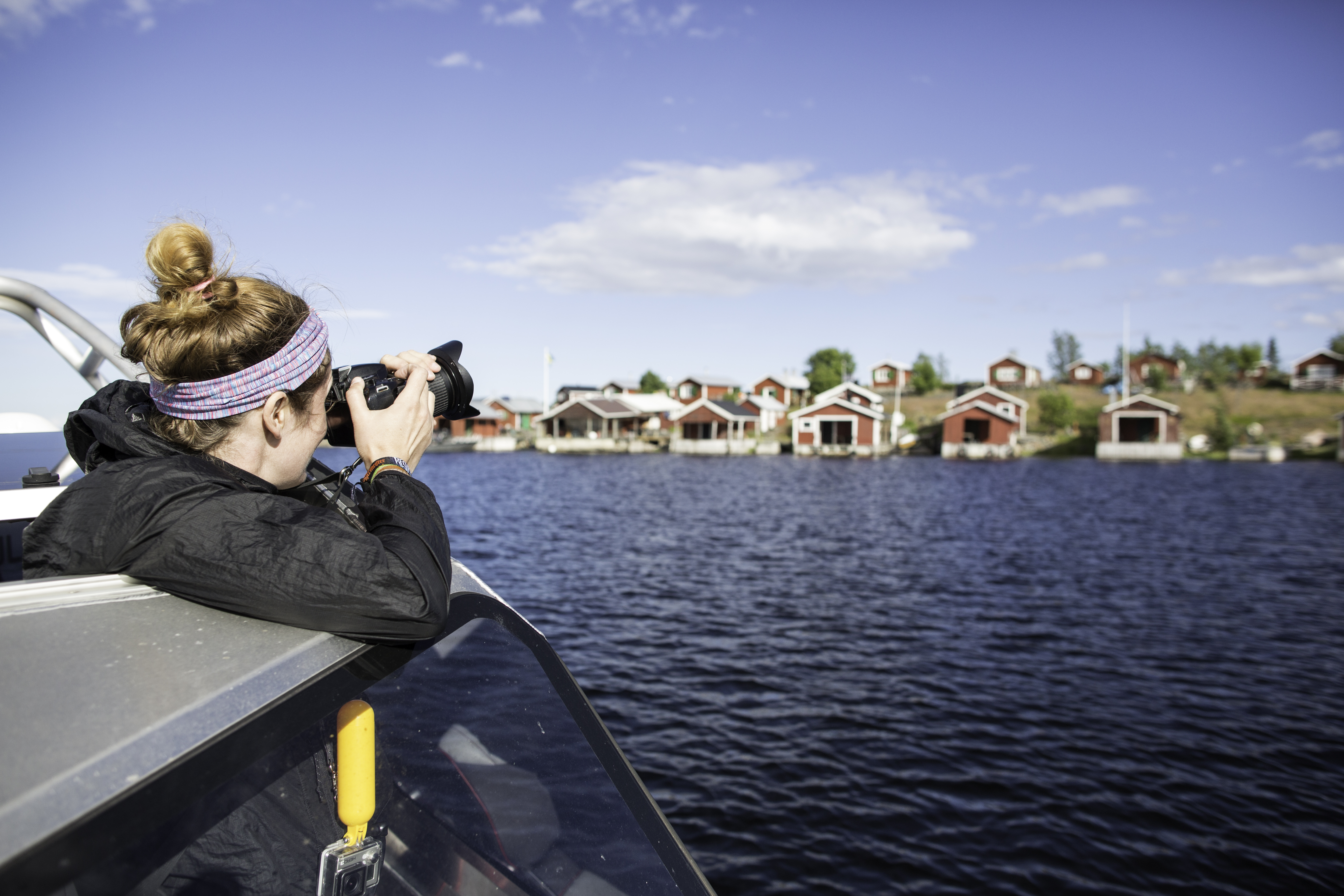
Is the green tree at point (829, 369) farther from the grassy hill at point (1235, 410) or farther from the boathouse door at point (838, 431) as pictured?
the boathouse door at point (838, 431)

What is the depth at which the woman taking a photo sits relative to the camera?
1.23 metres

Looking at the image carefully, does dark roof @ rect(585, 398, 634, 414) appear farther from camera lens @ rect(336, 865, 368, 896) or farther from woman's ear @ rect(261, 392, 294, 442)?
camera lens @ rect(336, 865, 368, 896)

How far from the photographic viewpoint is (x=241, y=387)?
1440 millimetres

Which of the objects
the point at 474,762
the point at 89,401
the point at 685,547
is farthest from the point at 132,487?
the point at 685,547

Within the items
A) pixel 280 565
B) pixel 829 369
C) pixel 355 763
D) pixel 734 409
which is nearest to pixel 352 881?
pixel 355 763

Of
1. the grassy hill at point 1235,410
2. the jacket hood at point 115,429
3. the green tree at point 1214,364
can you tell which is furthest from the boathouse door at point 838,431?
the jacket hood at point 115,429

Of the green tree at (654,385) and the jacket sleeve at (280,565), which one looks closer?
the jacket sleeve at (280,565)

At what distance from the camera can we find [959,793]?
7.01 m

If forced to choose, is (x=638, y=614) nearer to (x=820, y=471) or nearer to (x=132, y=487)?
(x=132, y=487)

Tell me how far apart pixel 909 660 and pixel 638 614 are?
4.34 metres

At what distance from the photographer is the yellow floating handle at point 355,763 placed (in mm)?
1274

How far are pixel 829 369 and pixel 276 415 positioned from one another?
91325 mm

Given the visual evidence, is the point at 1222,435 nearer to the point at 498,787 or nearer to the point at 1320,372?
the point at 1320,372

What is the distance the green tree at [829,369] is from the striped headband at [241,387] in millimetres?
87588
